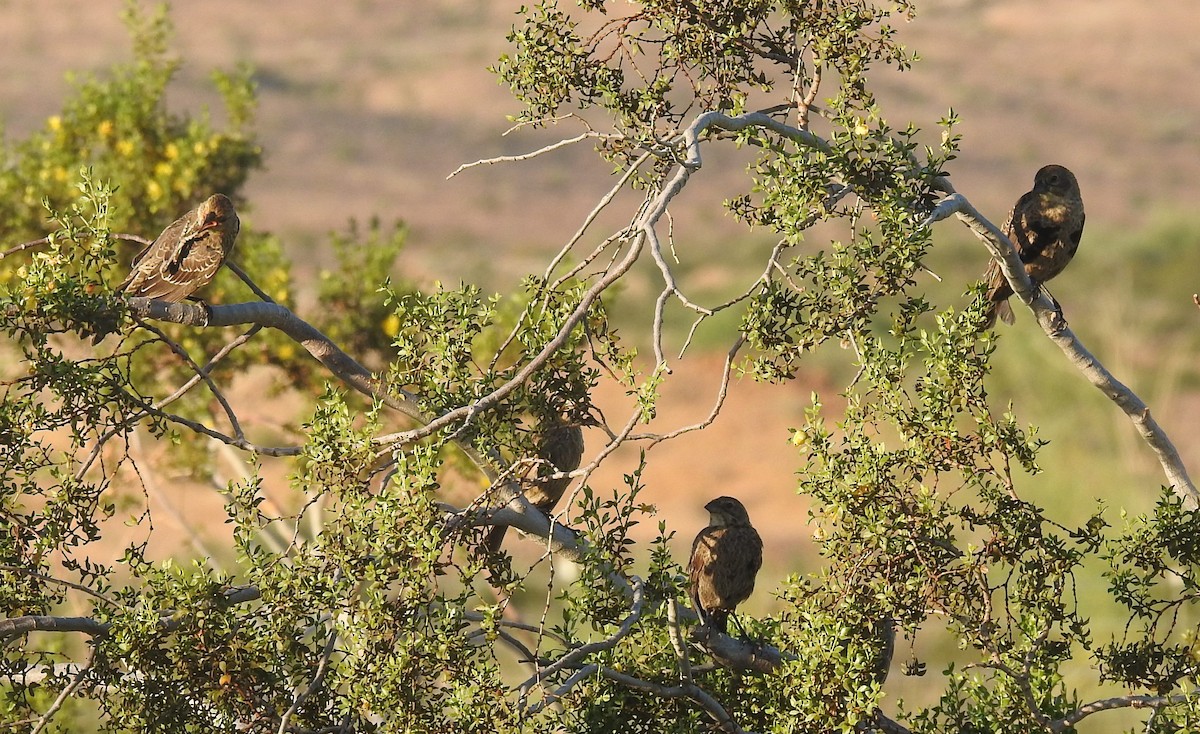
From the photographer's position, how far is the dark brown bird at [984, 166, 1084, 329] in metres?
6.18

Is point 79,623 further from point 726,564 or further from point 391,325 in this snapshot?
point 391,325

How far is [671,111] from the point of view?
193 inches

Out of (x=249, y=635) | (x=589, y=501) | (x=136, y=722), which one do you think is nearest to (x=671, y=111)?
(x=589, y=501)

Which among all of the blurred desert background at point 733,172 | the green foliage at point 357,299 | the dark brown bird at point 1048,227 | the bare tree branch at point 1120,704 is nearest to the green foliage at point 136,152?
the green foliage at point 357,299

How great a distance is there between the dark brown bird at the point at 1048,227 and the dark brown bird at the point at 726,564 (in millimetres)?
1474

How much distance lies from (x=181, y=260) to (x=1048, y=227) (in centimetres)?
361

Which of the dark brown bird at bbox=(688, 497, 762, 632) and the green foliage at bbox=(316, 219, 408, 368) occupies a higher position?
the green foliage at bbox=(316, 219, 408, 368)

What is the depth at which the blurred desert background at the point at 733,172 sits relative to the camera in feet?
73.5

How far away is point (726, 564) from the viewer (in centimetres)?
639

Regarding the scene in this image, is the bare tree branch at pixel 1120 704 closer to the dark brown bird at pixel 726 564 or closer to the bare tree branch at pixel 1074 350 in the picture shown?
the bare tree branch at pixel 1074 350

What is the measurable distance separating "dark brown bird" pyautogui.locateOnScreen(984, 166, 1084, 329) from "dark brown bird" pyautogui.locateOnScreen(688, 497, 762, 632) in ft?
4.84

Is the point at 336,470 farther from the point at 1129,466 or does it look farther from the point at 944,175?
the point at 1129,466

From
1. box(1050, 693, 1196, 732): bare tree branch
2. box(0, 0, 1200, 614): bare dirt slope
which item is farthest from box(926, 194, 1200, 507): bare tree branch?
box(0, 0, 1200, 614): bare dirt slope

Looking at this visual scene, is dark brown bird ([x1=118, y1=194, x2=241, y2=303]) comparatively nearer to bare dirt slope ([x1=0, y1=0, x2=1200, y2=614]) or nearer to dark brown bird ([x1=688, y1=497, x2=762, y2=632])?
dark brown bird ([x1=688, y1=497, x2=762, y2=632])
